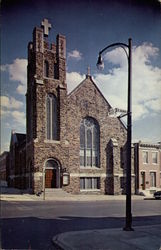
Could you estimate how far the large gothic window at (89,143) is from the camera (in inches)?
192

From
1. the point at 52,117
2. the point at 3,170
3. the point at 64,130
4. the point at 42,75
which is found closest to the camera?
the point at 3,170

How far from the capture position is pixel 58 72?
3980mm

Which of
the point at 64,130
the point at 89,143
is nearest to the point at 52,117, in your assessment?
the point at 64,130

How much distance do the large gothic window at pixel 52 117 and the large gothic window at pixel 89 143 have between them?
58 cm

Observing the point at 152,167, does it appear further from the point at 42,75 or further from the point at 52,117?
the point at 42,75

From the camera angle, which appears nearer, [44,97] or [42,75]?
[42,75]

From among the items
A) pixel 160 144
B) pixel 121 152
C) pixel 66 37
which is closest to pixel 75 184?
pixel 121 152

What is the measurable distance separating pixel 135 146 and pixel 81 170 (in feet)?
3.79

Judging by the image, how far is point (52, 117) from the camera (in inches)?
169

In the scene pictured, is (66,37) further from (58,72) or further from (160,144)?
(160,144)

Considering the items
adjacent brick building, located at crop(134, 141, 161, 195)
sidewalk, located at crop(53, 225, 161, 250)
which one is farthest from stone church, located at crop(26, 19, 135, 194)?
sidewalk, located at crop(53, 225, 161, 250)

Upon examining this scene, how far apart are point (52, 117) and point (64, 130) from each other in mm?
301

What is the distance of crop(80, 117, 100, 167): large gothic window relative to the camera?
16.0ft

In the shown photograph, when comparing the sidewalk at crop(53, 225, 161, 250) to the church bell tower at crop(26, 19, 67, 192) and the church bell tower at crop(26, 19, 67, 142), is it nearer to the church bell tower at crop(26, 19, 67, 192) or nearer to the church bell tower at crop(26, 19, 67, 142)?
the church bell tower at crop(26, 19, 67, 192)
